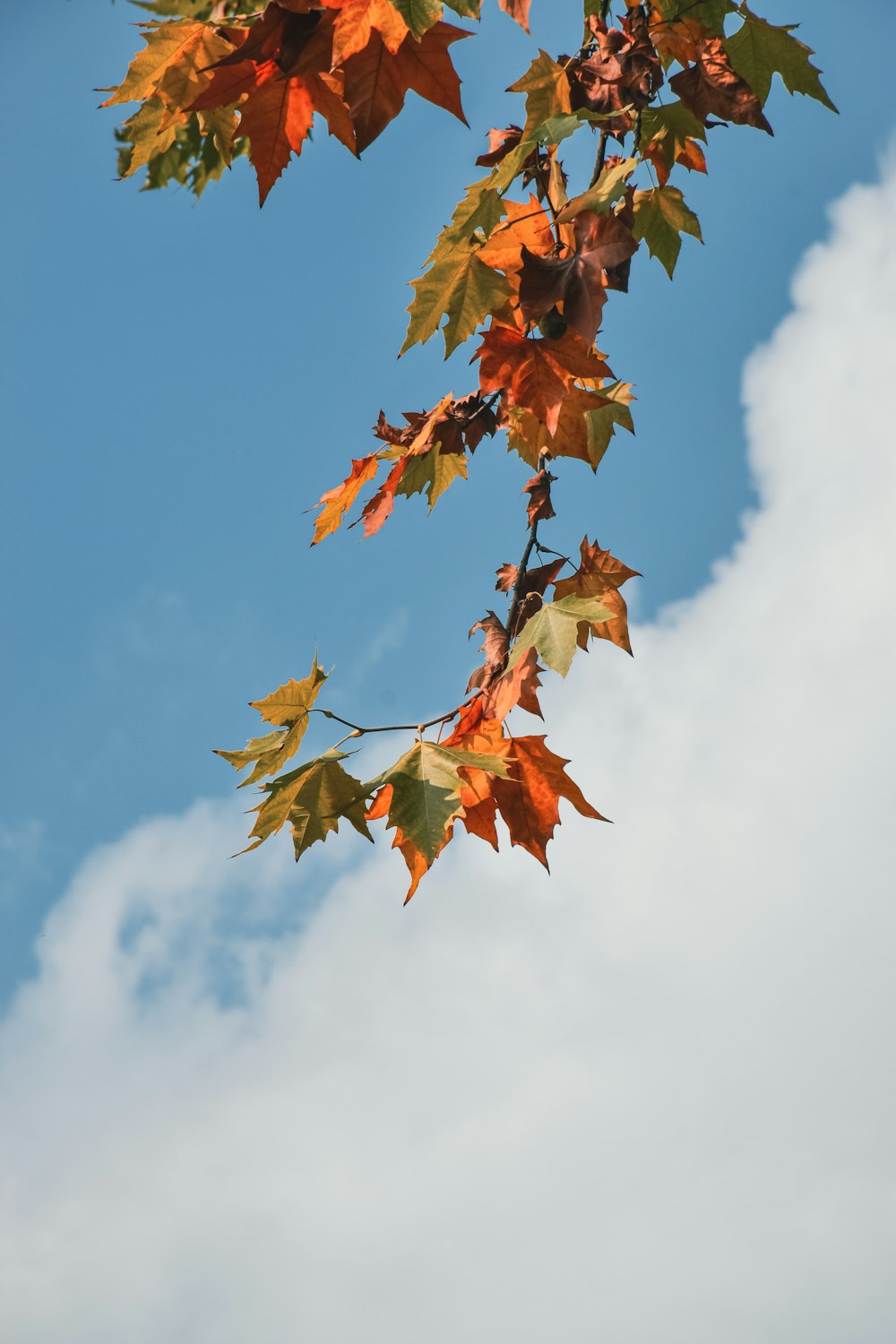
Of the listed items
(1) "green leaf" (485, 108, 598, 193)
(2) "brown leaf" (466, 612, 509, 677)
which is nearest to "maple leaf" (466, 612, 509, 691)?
(2) "brown leaf" (466, 612, 509, 677)

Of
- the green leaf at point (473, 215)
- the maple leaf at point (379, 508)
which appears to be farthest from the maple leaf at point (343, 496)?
the green leaf at point (473, 215)

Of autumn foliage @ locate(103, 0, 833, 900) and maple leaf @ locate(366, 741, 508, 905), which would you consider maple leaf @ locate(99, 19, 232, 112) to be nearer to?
autumn foliage @ locate(103, 0, 833, 900)

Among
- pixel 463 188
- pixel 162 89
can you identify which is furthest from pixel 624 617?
pixel 162 89

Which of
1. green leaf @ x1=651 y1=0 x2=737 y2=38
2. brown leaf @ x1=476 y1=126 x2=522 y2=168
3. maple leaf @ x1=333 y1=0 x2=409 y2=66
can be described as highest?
brown leaf @ x1=476 y1=126 x2=522 y2=168

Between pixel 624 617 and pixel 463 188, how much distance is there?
0.93 m

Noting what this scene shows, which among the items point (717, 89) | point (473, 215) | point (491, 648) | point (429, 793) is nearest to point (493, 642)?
point (491, 648)

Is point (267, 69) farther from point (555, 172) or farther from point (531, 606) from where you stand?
point (531, 606)

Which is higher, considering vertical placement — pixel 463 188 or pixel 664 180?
pixel 664 180

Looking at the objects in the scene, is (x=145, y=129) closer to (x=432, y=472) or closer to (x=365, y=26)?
(x=365, y=26)

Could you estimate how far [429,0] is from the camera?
69.2 inches

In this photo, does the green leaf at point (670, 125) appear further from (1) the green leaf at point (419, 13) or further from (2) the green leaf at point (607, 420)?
(1) the green leaf at point (419, 13)

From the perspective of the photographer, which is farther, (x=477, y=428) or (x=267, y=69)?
(x=477, y=428)

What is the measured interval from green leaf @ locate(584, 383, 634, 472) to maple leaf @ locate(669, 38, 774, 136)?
57 centimetres

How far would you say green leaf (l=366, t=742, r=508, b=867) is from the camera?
203 centimetres
